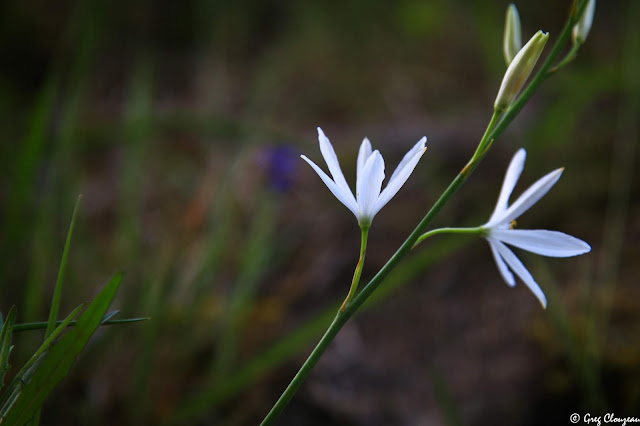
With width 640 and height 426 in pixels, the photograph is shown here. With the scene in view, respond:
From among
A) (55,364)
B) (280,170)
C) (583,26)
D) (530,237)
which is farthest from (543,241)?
(280,170)

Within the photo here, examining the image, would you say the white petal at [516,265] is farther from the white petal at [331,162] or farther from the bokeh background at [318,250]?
the bokeh background at [318,250]

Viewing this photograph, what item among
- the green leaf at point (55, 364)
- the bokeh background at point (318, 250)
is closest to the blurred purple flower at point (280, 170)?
the bokeh background at point (318, 250)

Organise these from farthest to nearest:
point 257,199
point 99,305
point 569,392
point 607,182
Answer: point 257,199 < point 607,182 < point 569,392 < point 99,305

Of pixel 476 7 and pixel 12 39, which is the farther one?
pixel 12 39

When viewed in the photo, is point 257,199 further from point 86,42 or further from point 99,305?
point 99,305

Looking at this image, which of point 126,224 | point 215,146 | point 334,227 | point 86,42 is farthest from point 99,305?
point 215,146

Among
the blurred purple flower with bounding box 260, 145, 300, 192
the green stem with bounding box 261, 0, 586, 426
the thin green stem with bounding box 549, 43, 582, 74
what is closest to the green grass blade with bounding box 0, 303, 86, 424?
the green stem with bounding box 261, 0, 586, 426

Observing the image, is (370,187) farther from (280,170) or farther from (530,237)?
(280,170)
